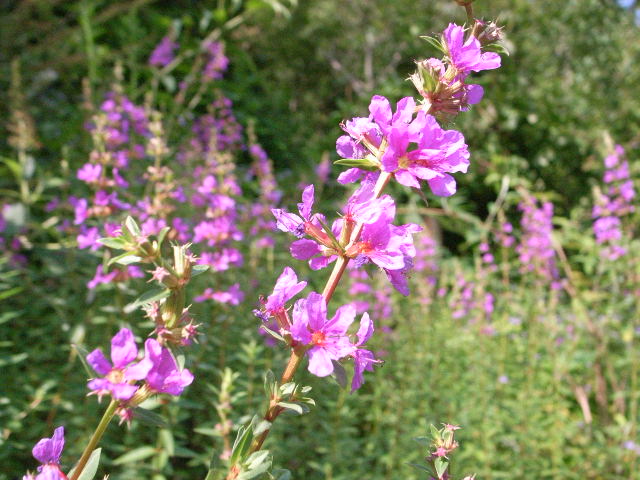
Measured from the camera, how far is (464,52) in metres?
0.98

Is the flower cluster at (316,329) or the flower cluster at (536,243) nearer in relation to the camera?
the flower cluster at (316,329)


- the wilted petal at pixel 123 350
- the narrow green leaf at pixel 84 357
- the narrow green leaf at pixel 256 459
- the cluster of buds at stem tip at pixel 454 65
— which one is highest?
the cluster of buds at stem tip at pixel 454 65

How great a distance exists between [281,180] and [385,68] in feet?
9.92

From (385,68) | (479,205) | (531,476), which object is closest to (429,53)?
(385,68)

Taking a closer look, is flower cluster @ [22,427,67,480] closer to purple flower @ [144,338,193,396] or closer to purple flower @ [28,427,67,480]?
purple flower @ [28,427,67,480]

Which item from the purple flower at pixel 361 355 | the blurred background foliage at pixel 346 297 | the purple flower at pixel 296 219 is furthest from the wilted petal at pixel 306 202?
the blurred background foliage at pixel 346 297

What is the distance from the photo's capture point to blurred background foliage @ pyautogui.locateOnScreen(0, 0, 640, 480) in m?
2.45

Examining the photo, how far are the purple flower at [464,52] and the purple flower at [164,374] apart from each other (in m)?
0.67

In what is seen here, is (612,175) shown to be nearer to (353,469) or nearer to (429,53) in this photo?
(353,469)

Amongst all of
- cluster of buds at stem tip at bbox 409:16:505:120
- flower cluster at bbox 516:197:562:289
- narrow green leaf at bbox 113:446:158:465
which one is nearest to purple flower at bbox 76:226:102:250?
narrow green leaf at bbox 113:446:158:465

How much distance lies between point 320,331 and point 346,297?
9.78 feet

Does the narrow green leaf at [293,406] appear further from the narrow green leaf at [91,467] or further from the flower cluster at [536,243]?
the flower cluster at [536,243]

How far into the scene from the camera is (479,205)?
8.24 metres

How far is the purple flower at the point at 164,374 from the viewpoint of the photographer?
33.3 inches
